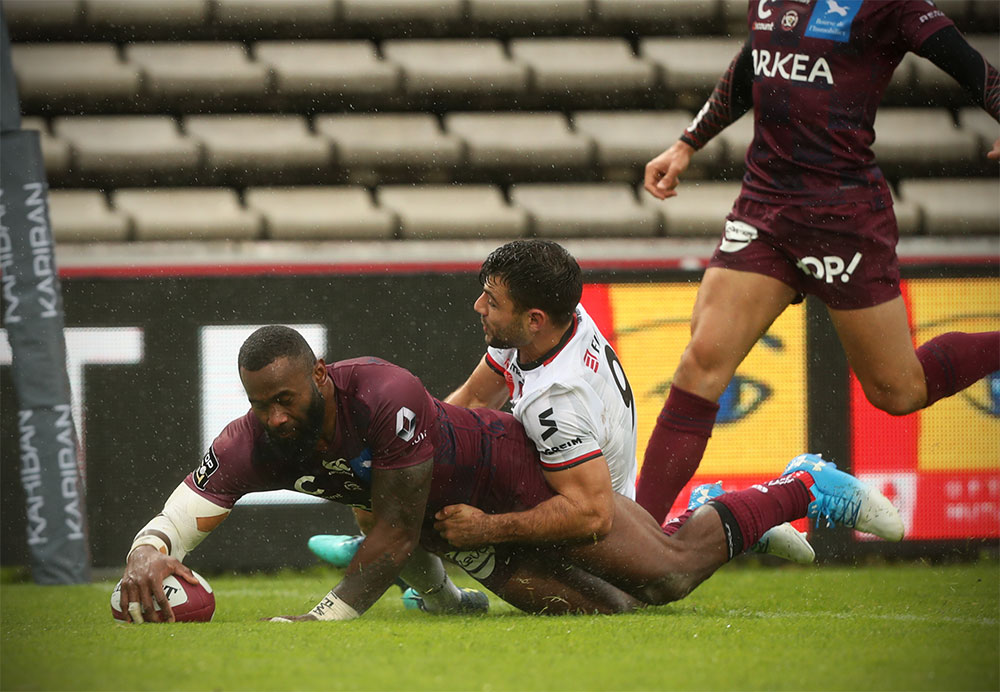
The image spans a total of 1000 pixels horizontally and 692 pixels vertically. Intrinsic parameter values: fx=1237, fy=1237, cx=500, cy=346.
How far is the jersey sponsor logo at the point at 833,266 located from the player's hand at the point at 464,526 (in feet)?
4.06

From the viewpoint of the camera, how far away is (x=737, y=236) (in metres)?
3.79

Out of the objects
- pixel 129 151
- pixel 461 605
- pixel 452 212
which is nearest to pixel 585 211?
pixel 452 212

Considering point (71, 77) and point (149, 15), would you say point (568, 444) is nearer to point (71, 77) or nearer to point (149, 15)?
point (71, 77)

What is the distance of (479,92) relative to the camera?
7.56 meters

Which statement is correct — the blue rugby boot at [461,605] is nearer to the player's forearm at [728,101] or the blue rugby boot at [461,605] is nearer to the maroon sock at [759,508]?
the maroon sock at [759,508]

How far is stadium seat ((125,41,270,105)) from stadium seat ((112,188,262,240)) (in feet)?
2.31

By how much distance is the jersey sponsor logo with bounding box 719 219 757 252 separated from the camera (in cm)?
376

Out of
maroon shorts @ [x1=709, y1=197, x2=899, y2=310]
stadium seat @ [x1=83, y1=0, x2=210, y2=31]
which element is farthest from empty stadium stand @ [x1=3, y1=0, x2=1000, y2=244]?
maroon shorts @ [x1=709, y1=197, x2=899, y2=310]

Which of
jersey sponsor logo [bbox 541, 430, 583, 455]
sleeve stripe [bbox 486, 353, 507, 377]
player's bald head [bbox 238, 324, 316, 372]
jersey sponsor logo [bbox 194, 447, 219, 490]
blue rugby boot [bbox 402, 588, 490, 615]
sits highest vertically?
player's bald head [bbox 238, 324, 316, 372]

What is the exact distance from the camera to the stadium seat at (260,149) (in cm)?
723

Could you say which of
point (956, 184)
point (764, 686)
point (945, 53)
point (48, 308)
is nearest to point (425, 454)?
point (764, 686)

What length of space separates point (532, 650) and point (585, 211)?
4.63 meters

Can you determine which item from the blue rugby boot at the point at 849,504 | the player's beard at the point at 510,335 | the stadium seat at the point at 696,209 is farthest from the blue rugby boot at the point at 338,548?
the stadium seat at the point at 696,209

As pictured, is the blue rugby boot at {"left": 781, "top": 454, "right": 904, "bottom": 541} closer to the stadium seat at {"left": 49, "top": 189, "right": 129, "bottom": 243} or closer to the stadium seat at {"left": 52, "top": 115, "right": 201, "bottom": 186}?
the stadium seat at {"left": 49, "top": 189, "right": 129, "bottom": 243}
